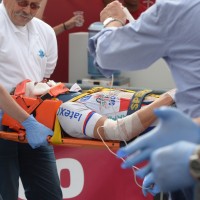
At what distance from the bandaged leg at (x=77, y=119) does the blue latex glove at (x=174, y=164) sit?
1780 mm

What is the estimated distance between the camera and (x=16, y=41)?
3.43m

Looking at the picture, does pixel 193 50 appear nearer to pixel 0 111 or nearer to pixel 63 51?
pixel 0 111

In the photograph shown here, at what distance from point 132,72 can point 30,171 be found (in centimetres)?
270

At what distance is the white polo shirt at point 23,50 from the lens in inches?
132

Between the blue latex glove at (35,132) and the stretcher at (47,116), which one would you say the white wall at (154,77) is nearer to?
the stretcher at (47,116)

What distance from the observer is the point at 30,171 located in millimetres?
3553

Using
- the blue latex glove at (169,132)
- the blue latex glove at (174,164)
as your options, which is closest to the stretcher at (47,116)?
the blue latex glove at (169,132)

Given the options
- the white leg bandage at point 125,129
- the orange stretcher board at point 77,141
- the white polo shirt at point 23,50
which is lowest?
the orange stretcher board at point 77,141

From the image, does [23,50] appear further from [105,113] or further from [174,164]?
[174,164]

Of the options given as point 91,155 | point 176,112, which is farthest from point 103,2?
point 176,112

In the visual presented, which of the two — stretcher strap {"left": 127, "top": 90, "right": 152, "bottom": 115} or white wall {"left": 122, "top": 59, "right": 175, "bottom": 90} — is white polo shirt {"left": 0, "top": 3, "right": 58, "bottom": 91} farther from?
white wall {"left": 122, "top": 59, "right": 175, "bottom": 90}

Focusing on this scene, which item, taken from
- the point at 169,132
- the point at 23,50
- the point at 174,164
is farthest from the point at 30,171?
the point at 174,164

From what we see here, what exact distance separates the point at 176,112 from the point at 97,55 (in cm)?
68

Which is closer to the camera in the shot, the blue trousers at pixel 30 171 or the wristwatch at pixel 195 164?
the wristwatch at pixel 195 164
